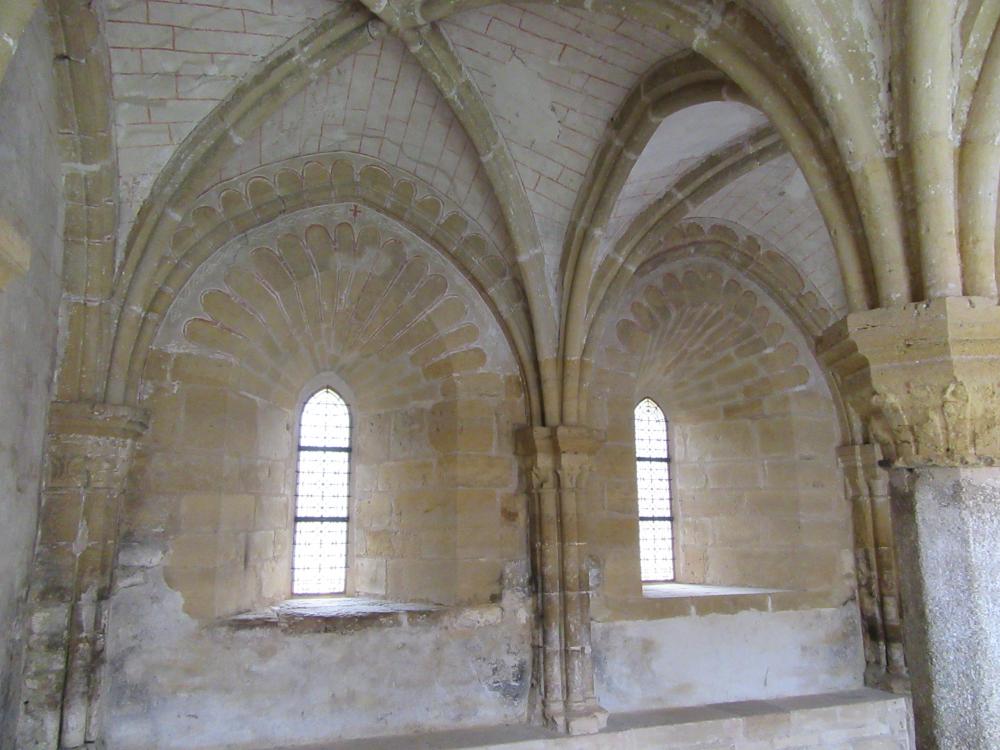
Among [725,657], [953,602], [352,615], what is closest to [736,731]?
[725,657]

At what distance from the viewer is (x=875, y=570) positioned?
261 inches

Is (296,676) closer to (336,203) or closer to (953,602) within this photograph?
(336,203)

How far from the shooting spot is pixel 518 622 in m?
5.73

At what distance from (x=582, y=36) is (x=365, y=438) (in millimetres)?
3376

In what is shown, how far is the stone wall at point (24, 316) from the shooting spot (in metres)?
3.72

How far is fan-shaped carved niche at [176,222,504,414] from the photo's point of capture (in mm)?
5762

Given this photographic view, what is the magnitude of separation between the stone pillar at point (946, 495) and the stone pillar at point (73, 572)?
4013 millimetres

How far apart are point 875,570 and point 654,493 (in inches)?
74.9

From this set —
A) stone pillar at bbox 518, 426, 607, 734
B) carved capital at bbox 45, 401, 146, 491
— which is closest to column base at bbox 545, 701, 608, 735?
stone pillar at bbox 518, 426, 607, 734

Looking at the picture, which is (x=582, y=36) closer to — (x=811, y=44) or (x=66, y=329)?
(x=811, y=44)

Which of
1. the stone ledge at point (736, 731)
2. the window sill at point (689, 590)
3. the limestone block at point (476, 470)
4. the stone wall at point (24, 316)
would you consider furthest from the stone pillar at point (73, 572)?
the window sill at point (689, 590)

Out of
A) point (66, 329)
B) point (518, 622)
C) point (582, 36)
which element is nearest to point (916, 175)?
point (582, 36)

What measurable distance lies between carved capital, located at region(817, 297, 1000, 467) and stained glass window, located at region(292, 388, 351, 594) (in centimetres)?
430

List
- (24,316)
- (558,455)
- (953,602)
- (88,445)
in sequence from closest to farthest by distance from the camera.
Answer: (953,602)
(24,316)
(88,445)
(558,455)
